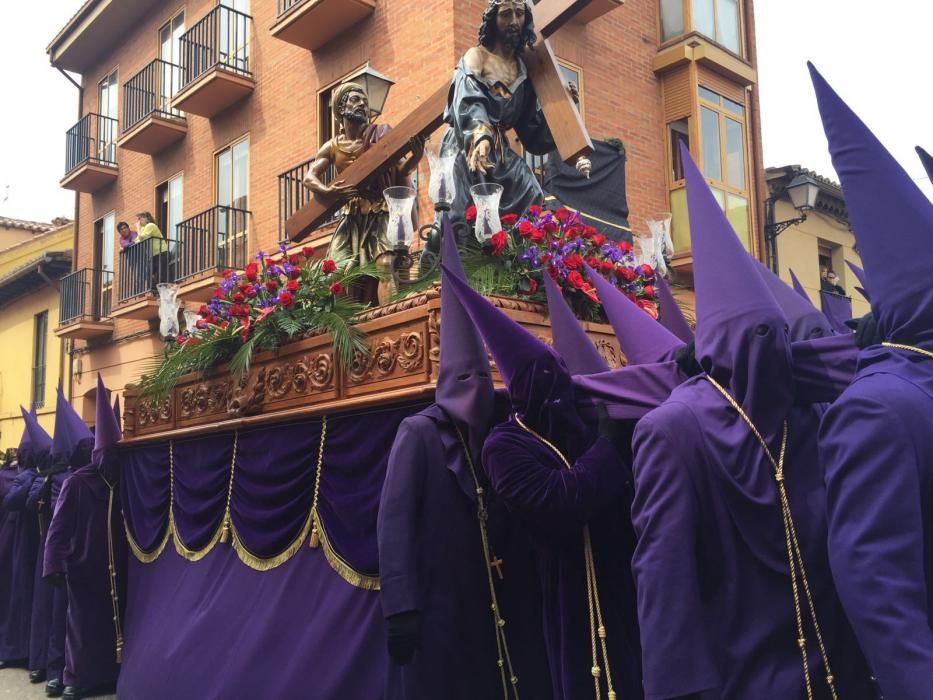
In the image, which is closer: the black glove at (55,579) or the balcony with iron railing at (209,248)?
the black glove at (55,579)

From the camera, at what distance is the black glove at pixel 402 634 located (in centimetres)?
337

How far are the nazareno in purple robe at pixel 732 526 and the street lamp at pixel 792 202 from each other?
10.8 meters

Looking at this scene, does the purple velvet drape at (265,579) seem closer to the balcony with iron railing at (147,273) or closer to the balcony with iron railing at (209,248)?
the balcony with iron railing at (209,248)

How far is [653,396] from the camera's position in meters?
3.03

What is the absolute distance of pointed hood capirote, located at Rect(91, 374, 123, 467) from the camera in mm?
6785

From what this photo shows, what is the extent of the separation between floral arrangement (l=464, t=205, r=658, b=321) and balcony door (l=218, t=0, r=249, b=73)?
1037cm

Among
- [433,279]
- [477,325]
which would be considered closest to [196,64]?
[433,279]

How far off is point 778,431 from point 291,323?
3.25 metres

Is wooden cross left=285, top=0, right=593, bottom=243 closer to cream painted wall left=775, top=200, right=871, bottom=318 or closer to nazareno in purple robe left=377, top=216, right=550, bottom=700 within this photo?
nazareno in purple robe left=377, top=216, right=550, bottom=700

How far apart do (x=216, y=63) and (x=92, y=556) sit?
29.7 ft

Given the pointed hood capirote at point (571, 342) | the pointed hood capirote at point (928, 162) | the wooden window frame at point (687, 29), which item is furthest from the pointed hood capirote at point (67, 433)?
the wooden window frame at point (687, 29)

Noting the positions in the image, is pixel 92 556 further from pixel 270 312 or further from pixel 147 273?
pixel 147 273

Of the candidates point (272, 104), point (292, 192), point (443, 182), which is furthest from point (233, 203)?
point (443, 182)

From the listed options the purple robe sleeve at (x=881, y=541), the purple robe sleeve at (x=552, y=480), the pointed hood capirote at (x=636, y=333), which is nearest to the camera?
the purple robe sleeve at (x=881, y=541)
